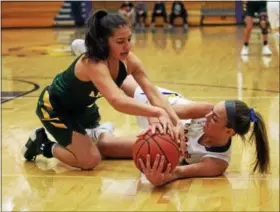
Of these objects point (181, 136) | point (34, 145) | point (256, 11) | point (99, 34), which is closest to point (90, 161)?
point (34, 145)

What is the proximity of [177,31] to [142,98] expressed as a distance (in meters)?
9.81

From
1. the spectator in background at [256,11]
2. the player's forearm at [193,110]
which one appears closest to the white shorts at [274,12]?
the spectator in background at [256,11]

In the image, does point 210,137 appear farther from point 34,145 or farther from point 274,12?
point 274,12

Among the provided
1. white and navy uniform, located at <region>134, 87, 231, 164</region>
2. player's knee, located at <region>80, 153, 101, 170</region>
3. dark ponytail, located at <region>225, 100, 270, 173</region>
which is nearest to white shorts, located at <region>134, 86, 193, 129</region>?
white and navy uniform, located at <region>134, 87, 231, 164</region>

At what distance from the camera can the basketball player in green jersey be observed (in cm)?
304

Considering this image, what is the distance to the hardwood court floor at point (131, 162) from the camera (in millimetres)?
2834

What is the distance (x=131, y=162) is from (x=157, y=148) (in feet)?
2.23

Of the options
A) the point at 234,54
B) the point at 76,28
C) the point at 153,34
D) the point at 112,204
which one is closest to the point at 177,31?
the point at 153,34

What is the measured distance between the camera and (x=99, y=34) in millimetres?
3123

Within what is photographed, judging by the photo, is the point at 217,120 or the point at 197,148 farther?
the point at 197,148

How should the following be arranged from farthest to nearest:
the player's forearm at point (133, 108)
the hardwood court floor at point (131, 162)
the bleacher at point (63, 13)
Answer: the bleacher at point (63, 13) < the player's forearm at point (133, 108) < the hardwood court floor at point (131, 162)

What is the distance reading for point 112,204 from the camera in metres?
2.80

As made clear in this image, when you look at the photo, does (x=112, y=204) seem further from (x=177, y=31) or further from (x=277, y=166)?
(x=177, y=31)

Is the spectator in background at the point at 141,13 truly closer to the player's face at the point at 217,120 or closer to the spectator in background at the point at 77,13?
the spectator in background at the point at 77,13
